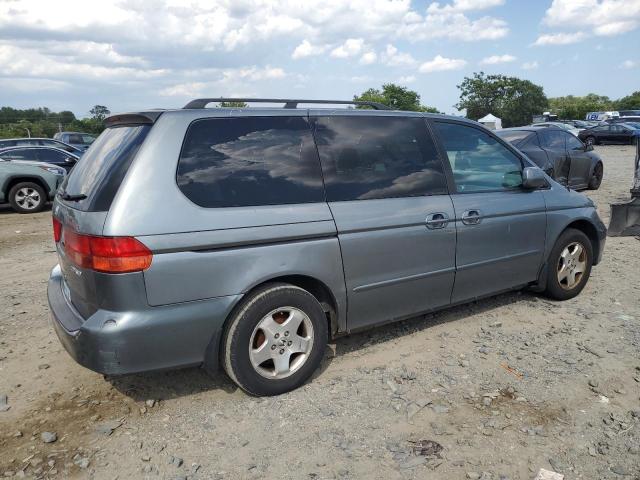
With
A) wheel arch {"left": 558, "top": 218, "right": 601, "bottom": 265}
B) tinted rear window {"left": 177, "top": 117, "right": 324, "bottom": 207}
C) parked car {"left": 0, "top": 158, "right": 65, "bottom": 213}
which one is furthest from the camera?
parked car {"left": 0, "top": 158, "right": 65, "bottom": 213}

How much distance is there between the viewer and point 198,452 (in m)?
2.76

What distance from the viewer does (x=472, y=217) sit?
3990 mm

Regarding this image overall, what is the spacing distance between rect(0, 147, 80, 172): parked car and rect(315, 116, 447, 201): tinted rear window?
10.6 metres

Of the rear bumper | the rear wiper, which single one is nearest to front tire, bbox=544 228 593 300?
the rear bumper

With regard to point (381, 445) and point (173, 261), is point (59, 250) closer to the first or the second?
point (173, 261)

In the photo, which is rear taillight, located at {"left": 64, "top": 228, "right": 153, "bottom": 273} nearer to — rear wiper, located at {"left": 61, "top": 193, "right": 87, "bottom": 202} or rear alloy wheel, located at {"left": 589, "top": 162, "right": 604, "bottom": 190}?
rear wiper, located at {"left": 61, "top": 193, "right": 87, "bottom": 202}

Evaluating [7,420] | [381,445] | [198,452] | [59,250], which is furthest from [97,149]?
[381,445]

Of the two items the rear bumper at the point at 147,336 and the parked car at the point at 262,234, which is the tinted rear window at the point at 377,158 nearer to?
the parked car at the point at 262,234

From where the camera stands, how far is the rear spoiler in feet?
9.86

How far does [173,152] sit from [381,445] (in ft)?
6.50

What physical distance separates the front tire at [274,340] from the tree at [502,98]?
77787 millimetres

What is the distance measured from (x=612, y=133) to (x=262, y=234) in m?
34.1

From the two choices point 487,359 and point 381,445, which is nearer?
point 381,445

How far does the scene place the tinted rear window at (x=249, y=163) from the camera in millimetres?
2947
